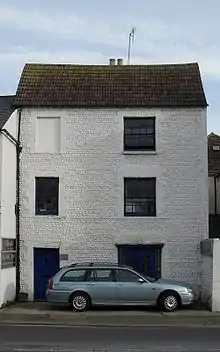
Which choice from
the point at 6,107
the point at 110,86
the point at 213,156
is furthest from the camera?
the point at 213,156

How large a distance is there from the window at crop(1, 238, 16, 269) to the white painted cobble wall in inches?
25.7

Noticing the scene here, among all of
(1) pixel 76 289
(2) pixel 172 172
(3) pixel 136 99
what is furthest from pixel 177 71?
(1) pixel 76 289

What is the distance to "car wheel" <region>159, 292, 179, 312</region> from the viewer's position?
22.7 metres

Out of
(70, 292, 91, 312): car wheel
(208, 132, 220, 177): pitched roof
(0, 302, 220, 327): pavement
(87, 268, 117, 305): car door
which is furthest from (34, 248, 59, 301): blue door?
(208, 132, 220, 177): pitched roof

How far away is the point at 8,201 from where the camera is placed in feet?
82.7

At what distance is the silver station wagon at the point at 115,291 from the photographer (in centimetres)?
2267

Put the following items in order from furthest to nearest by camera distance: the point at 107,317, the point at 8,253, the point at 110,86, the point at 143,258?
the point at 110,86
the point at 143,258
the point at 8,253
the point at 107,317

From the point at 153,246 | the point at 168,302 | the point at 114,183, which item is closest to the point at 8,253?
the point at 114,183

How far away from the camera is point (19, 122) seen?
2686 cm

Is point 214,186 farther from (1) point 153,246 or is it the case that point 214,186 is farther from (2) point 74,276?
(2) point 74,276

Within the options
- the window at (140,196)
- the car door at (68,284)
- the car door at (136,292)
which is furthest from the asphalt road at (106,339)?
the window at (140,196)

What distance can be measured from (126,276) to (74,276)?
1863 mm

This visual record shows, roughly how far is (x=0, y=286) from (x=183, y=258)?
7545 millimetres

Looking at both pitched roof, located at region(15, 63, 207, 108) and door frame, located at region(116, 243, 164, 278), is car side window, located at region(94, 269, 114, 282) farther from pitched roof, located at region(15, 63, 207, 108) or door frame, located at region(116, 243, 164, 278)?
pitched roof, located at region(15, 63, 207, 108)
